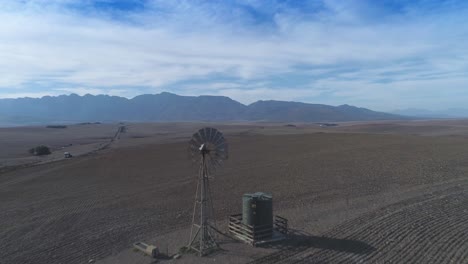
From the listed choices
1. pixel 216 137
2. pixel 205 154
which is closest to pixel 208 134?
pixel 216 137

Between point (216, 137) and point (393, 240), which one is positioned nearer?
point (393, 240)

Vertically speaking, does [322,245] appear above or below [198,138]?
below

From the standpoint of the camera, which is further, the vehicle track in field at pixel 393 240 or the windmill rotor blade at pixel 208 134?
the windmill rotor blade at pixel 208 134

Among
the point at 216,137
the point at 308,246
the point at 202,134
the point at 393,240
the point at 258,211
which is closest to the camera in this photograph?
the point at 308,246

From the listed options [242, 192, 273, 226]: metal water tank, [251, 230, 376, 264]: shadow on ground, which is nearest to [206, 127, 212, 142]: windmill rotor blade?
[242, 192, 273, 226]: metal water tank

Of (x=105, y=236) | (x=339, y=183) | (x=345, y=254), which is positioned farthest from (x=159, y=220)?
(x=339, y=183)

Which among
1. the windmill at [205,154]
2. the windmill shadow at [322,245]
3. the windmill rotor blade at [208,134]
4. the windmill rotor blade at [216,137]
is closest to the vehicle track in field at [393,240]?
the windmill shadow at [322,245]

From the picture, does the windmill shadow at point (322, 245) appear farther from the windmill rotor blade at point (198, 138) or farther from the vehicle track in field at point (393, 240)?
the windmill rotor blade at point (198, 138)

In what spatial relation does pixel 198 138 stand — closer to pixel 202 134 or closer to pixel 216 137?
pixel 202 134

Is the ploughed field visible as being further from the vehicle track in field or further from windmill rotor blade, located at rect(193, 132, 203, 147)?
windmill rotor blade, located at rect(193, 132, 203, 147)
